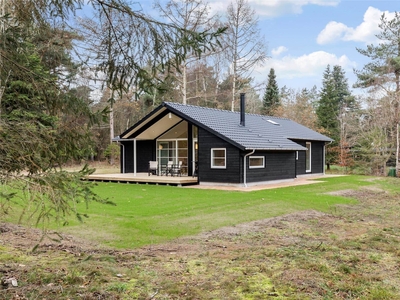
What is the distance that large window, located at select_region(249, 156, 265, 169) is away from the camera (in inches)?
569

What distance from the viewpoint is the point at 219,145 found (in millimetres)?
14398

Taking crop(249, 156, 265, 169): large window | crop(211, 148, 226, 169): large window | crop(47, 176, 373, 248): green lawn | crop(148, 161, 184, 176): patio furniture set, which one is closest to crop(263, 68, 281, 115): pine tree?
crop(148, 161, 184, 176): patio furniture set

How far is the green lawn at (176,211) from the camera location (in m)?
6.24

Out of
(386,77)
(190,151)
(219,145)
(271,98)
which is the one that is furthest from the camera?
(271,98)

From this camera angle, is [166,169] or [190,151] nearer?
[190,151]

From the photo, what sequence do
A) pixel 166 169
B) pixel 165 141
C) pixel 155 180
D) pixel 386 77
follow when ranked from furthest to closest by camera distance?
1. pixel 386 77
2. pixel 165 141
3. pixel 166 169
4. pixel 155 180

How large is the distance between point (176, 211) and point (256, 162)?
695 centimetres

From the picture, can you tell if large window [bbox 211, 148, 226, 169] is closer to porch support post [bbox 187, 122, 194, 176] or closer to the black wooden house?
the black wooden house

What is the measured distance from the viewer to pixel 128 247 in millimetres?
5352

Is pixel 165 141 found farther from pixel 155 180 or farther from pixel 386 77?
pixel 386 77

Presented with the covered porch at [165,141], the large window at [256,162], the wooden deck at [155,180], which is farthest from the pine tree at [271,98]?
the wooden deck at [155,180]

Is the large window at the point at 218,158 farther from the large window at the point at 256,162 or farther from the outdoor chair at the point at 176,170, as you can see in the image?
the outdoor chair at the point at 176,170

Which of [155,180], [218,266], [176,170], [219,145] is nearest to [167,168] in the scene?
[176,170]

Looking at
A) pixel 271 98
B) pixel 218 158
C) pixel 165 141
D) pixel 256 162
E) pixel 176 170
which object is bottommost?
pixel 176 170
